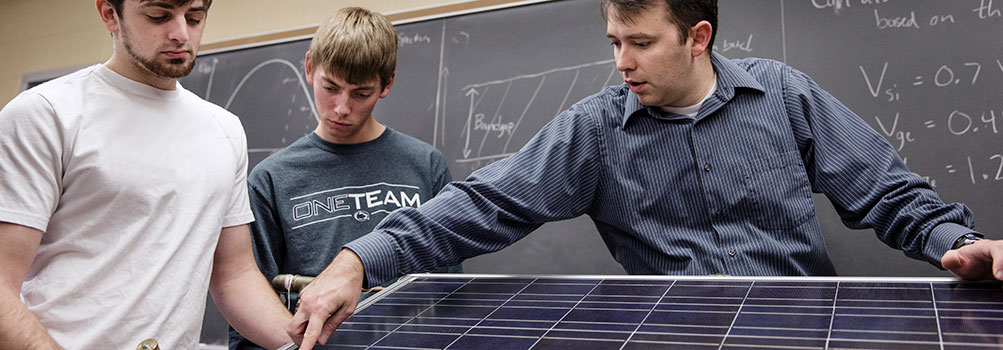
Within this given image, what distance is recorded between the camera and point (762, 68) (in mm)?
1812

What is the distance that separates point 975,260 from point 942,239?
0.45 ft

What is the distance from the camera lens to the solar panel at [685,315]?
917 millimetres

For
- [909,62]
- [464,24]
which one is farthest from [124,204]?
[909,62]

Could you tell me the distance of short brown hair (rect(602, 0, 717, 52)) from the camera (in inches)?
67.5

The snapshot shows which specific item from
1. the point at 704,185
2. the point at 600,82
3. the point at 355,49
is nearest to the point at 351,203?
the point at 355,49

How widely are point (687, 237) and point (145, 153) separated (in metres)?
1.26

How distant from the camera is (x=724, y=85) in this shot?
5.83ft

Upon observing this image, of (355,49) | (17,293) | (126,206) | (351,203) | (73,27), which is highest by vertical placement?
(73,27)

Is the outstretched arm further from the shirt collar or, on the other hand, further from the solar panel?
the shirt collar

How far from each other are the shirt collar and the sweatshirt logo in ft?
2.65

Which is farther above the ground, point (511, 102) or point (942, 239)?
point (511, 102)

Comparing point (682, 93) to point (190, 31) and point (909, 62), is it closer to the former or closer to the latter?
point (190, 31)

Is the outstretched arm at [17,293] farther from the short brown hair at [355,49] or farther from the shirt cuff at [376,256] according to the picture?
the short brown hair at [355,49]

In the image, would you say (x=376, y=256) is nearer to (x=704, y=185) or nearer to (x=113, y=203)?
(x=113, y=203)
